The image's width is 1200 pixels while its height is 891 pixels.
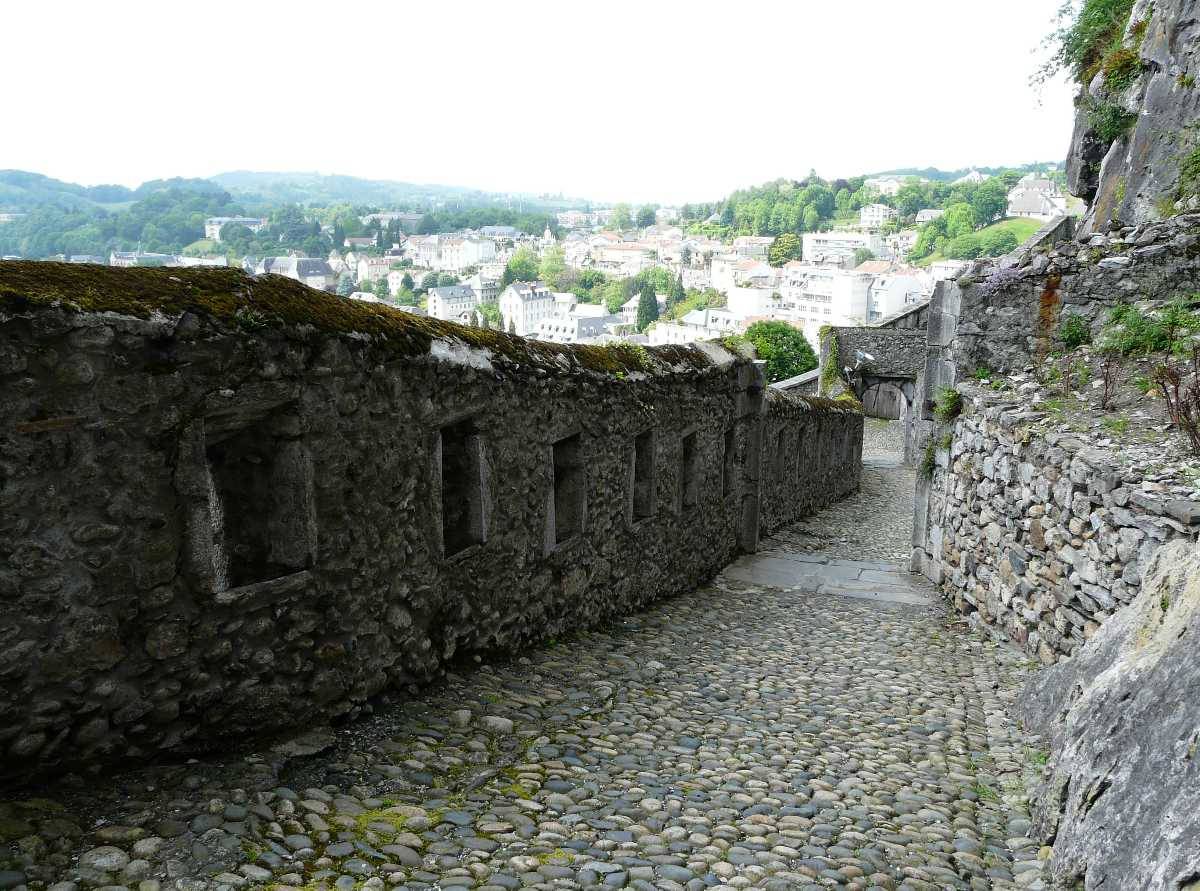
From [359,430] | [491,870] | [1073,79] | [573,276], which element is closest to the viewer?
[491,870]

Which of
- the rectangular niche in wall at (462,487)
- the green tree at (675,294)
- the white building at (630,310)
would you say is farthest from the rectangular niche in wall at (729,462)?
the green tree at (675,294)

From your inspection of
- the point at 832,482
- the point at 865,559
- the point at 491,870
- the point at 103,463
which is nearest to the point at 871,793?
the point at 491,870

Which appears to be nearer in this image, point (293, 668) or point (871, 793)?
point (293, 668)

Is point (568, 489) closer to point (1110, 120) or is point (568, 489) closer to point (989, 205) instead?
point (1110, 120)

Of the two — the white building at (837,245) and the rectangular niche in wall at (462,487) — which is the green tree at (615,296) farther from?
the rectangular niche in wall at (462,487)

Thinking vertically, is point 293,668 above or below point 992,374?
below

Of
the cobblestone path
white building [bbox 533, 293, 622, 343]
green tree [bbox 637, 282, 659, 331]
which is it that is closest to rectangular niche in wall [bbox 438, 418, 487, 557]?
the cobblestone path

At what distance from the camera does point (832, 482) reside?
21453 mm

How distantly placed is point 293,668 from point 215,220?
105m

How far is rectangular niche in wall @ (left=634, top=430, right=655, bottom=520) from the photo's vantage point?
9531 mm

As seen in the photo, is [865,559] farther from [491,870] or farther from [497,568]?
[491,870]

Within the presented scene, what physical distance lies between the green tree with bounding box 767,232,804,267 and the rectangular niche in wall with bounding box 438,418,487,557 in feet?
611

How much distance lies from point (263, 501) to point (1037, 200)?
599ft

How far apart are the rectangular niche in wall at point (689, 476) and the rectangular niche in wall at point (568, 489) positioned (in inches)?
115
